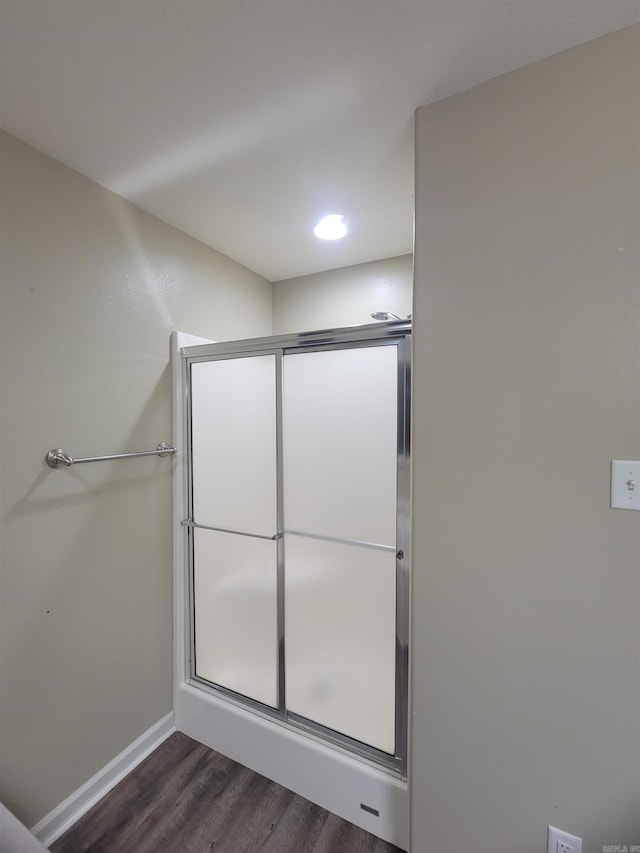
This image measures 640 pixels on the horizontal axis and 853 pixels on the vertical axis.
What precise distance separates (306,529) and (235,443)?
0.51 meters

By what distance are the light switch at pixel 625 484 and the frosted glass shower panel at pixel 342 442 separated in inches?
23.3

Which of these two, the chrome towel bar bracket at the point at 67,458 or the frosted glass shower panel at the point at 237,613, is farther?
the frosted glass shower panel at the point at 237,613

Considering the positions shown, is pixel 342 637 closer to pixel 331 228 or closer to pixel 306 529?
pixel 306 529

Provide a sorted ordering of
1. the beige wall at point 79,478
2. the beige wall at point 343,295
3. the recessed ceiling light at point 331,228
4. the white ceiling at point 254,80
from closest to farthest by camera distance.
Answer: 1. the white ceiling at point 254,80
2. the beige wall at point 79,478
3. the recessed ceiling light at point 331,228
4. the beige wall at point 343,295

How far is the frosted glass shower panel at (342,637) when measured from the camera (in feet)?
4.22

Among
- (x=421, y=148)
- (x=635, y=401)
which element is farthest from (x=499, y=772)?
(x=421, y=148)

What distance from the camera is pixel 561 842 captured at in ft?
2.98

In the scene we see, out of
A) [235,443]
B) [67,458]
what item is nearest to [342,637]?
[235,443]

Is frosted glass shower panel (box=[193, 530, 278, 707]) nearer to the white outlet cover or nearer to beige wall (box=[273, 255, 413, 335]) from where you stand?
the white outlet cover

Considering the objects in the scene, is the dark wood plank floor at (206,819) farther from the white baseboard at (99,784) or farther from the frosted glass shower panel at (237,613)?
the frosted glass shower panel at (237,613)

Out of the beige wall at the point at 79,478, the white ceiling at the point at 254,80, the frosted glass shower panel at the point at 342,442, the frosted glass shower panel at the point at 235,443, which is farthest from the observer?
the frosted glass shower panel at the point at 235,443

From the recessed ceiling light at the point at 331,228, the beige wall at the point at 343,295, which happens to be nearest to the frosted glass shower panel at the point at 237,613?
the beige wall at the point at 343,295

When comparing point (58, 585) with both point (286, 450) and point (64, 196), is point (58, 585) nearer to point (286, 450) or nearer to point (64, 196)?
point (286, 450)

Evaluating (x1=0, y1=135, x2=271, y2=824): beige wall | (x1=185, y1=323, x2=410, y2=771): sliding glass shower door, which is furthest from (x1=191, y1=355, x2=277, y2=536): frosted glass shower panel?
(x1=0, y1=135, x2=271, y2=824): beige wall
